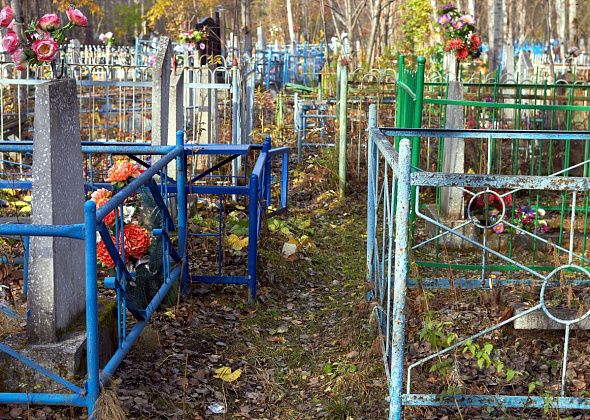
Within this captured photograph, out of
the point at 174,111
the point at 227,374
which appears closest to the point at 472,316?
the point at 227,374

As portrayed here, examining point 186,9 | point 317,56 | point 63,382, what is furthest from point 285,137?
point 186,9

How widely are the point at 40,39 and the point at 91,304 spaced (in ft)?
6.65

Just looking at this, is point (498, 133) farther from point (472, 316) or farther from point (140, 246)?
point (140, 246)

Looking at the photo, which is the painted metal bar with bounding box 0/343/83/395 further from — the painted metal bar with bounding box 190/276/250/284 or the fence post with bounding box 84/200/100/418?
the painted metal bar with bounding box 190/276/250/284

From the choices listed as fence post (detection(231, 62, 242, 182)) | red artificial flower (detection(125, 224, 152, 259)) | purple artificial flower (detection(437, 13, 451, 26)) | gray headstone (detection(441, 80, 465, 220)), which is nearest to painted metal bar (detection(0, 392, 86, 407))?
red artificial flower (detection(125, 224, 152, 259))

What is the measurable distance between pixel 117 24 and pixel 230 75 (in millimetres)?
43789

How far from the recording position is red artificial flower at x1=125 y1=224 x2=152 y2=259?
520 centimetres

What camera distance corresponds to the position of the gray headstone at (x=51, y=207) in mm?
3973

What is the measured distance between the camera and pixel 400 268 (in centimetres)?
366

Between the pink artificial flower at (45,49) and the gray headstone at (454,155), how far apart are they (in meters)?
4.17

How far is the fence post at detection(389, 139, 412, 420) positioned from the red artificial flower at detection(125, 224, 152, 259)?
207cm

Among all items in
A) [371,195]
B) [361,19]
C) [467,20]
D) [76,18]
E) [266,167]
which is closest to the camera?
[76,18]

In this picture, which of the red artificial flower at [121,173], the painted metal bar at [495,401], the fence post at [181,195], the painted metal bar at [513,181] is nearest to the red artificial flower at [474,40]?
the fence post at [181,195]

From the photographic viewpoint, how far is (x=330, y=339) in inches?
229
